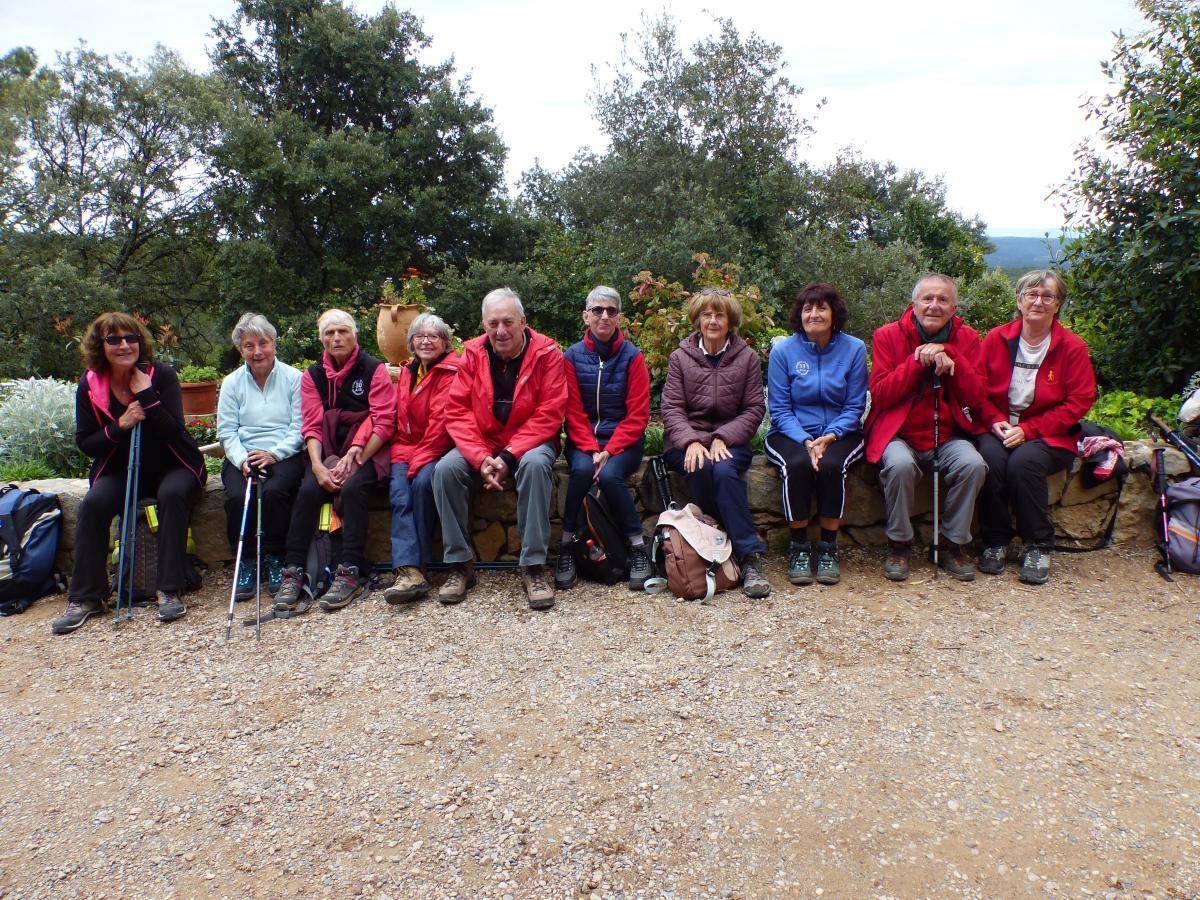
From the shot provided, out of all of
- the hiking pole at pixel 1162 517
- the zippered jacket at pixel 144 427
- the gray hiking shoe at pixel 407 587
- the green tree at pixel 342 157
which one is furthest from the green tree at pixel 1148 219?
the green tree at pixel 342 157

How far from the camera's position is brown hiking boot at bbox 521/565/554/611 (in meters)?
3.65

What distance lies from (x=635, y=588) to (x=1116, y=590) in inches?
93.9

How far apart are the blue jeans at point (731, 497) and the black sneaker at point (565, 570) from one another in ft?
2.52

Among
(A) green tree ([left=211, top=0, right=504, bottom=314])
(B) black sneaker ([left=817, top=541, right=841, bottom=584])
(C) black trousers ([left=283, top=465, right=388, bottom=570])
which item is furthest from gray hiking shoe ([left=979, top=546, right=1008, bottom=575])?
(A) green tree ([left=211, top=0, right=504, bottom=314])

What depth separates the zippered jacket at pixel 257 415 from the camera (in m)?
4.14

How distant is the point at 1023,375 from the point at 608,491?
234 cm

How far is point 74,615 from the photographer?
12.2 feet

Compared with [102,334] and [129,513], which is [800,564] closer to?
[129,513]

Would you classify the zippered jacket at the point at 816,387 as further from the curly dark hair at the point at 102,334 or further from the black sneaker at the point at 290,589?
the curly dark hair at the point at 102,334

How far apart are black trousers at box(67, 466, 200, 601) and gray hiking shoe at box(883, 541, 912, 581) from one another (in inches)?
146

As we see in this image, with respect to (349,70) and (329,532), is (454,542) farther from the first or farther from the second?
(349,70)

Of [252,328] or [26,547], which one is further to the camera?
[252,328]

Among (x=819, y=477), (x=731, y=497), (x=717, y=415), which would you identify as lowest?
(x=731, y=497)

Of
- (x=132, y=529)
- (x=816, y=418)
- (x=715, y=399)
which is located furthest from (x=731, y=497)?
(x=132, y=529)
